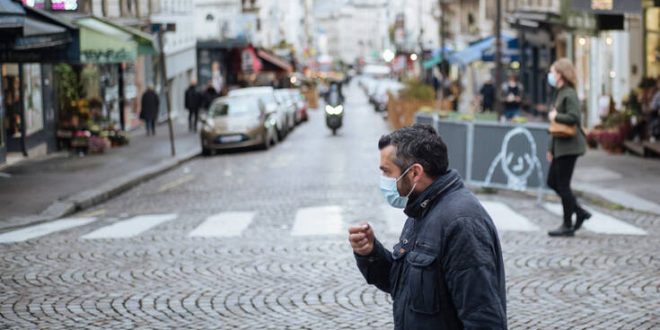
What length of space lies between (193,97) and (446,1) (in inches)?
1486

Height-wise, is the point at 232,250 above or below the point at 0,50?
below

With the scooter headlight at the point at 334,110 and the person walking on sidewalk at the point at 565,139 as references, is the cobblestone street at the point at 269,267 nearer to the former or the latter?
the person walking on sidewalk at the point at 565,139

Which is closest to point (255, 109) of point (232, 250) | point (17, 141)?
point (17, 141)

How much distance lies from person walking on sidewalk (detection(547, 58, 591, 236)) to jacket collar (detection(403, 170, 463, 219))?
745 centimetres

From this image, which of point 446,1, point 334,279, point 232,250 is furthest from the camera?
point 446,1

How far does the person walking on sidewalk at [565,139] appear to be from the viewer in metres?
11.9

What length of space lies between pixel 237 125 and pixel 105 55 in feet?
23.4

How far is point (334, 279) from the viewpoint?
10.1 metres

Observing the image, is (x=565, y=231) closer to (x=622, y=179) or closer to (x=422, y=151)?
(x=622, y=179)

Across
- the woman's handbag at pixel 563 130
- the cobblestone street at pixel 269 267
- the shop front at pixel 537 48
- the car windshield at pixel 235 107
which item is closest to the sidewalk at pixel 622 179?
the cobblestone street at pixel 269 267

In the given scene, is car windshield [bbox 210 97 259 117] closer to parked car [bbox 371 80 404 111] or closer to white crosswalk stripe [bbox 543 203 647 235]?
white crosswalk stripe [bbox 543 203 647 235]

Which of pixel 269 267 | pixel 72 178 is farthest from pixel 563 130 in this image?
pixel 72 178

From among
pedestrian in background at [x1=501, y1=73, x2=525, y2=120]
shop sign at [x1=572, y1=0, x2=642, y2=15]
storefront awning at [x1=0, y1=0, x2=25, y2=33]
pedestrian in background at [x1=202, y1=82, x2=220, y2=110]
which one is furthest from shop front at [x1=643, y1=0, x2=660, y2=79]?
pedestrian in background at [x1=202, y1=82, x2=220, y2=110]

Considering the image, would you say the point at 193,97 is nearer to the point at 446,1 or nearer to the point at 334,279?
the point at 334,279
